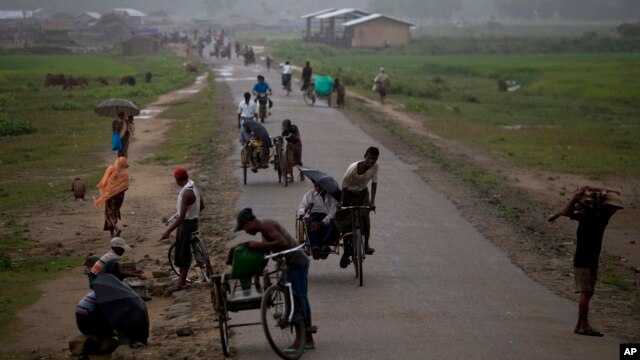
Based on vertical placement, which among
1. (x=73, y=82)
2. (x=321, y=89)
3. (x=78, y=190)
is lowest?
(x=73, y=82)

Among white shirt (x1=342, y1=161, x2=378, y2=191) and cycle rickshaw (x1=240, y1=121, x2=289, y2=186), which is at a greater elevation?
white shirt (x1=342, y1=161, x2=378, y2=191)

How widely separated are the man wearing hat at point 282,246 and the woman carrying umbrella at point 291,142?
935cm

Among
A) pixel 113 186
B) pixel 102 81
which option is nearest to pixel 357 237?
pixel 113 186

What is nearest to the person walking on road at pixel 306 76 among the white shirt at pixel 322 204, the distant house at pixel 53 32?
the white shirt at pixel 322 204

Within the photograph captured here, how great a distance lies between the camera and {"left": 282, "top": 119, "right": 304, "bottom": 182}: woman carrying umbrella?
738 inches

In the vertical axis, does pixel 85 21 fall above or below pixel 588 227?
below

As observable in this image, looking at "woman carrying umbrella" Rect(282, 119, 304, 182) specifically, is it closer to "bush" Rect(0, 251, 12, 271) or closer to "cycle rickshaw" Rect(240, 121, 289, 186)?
"cycle rickshaw" Rect(240, 121, 289, 186)

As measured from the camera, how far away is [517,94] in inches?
2025

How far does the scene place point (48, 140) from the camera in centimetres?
3131

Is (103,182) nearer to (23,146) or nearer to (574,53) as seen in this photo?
(23,146)

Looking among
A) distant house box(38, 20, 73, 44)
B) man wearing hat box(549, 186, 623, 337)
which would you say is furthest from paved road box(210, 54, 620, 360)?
distant house box(38, 20, 73, 44)

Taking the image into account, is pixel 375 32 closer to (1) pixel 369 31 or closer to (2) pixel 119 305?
(1) pixel 369 31

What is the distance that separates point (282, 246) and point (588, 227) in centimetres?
327

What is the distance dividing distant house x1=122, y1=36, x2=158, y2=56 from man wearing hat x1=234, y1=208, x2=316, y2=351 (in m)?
78.2
